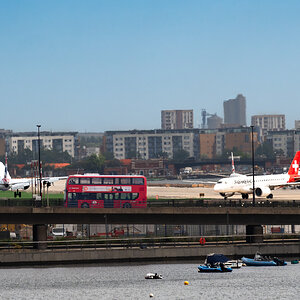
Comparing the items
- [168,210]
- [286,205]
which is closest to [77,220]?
[168,210]

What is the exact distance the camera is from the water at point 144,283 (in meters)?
87.8

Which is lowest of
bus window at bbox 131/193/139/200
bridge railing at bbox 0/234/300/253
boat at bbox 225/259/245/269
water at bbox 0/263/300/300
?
water at bbox 0/263/300/300

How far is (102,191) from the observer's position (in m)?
128

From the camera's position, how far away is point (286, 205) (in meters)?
111

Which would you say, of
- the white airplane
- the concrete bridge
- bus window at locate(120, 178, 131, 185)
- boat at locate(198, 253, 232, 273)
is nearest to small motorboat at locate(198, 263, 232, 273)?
boat at locate(198, 253, 232, 273)

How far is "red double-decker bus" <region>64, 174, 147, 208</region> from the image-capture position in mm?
126875

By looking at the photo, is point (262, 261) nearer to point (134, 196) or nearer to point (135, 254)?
point (135, 254)

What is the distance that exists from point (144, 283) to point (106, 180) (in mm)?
35986

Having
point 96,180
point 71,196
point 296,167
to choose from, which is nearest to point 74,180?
point 71,196

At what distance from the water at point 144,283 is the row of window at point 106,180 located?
25094mm

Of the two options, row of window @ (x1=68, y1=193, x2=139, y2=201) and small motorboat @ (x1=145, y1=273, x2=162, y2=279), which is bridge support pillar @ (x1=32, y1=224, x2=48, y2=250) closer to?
small motorboat @ (x1=145, y1=273, x2=162, y2=279)

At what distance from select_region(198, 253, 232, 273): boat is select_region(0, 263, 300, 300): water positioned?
664mm

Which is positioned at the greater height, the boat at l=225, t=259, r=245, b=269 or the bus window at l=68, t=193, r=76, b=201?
the bus window at l=68, t=193, r=76, b=201

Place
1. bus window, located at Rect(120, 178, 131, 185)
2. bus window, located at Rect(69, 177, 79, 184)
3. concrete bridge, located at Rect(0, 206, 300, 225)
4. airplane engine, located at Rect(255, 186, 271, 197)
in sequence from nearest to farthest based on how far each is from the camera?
concrete bridge, located at Rect(0, 206, 300, 225)
bus window, located at Rect(69, 177, 79, 184)
bus window, located at Rect(120, 178, 131, 185)
airplane engine, located at Rect(255, 186, 271, 197)
